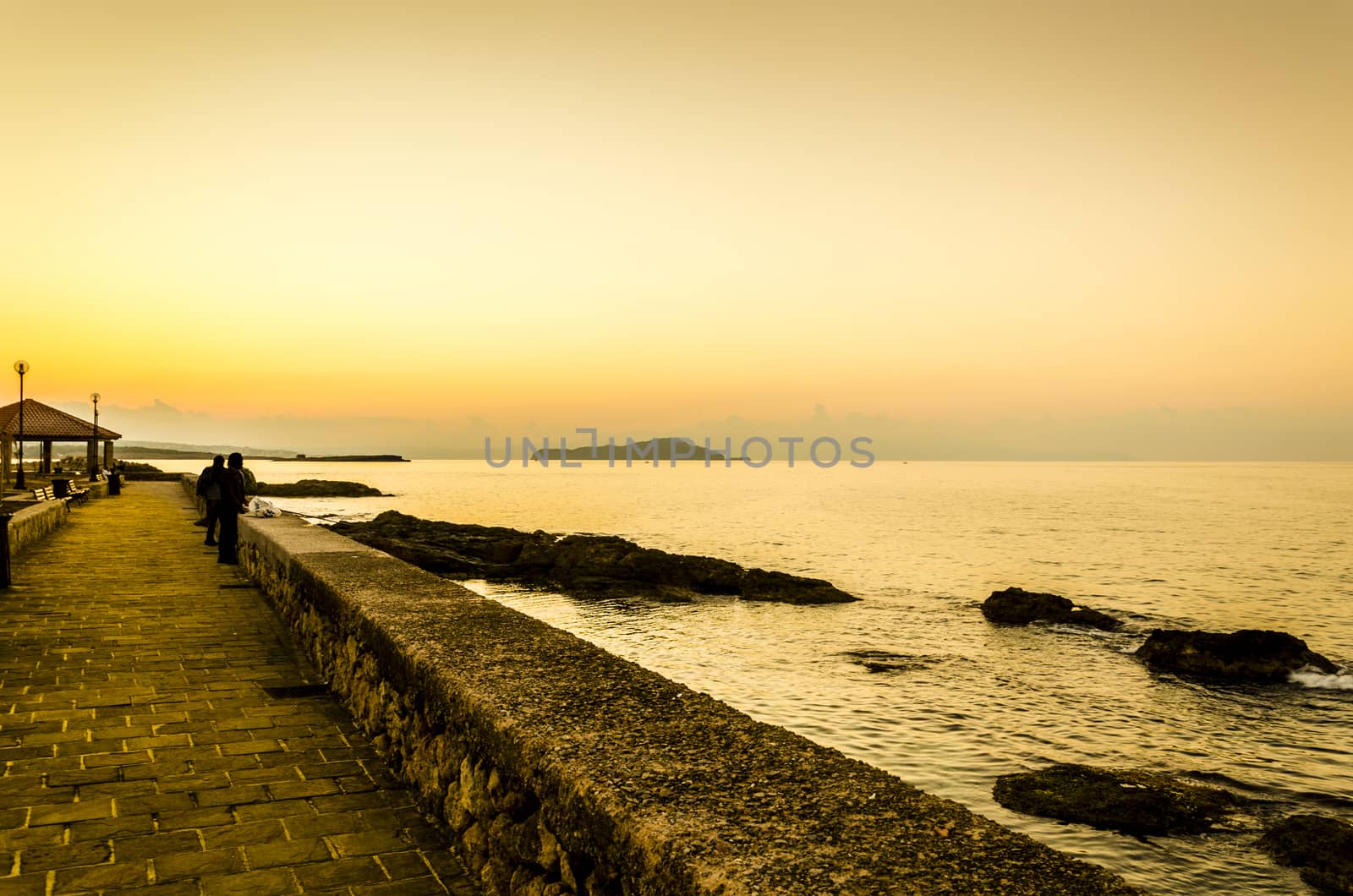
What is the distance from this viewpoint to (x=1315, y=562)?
32531 millimetres

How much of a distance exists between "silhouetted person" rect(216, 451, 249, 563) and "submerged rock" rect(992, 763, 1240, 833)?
975 cm

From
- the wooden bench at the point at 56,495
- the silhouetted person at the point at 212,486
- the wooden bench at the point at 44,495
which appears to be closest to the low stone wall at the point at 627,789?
the silhouetted person at the point at 212,486

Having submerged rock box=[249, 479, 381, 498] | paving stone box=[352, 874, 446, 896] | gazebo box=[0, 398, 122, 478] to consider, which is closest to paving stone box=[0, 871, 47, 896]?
paving stone box=[352, 874, 446, 896]

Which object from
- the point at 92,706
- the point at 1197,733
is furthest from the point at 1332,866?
the point at 92,706

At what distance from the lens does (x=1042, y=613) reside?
18.8 m

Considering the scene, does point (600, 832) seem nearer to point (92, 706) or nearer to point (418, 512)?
point (92, 706)

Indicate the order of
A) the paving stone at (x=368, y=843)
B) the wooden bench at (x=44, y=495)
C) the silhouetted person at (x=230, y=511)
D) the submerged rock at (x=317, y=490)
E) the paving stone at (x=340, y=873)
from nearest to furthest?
the paving stone at (x=340, y=873)
the paving stone at (x=368, y=843)
the silhouetted person at (x=230, y=511)
the wooden bench at (x=44, y=495)
the submerged rock at (x=317, y=490)

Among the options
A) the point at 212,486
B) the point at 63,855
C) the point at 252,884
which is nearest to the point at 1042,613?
the point at 212,486

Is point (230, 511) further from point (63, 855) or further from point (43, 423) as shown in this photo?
point (43, 423)

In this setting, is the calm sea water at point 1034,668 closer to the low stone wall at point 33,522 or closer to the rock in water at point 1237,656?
the rock in water at point 1237,656

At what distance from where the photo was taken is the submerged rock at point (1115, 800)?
7708mm

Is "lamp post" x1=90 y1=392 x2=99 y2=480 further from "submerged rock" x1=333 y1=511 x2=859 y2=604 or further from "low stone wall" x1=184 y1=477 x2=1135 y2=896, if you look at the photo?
"low stone wall" x1=184 y1=477 x2=1135 y2=896

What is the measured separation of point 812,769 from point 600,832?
66cm

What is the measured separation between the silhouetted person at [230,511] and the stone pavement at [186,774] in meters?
3.67
